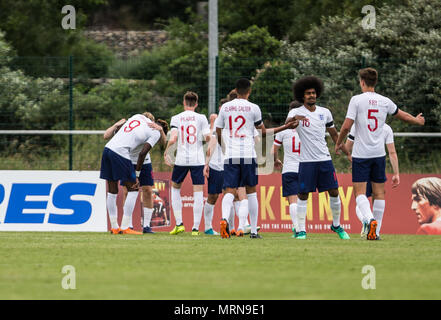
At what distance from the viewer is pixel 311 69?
19.2 meters

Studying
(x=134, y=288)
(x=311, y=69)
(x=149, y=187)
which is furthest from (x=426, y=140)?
(x=134, y=288)

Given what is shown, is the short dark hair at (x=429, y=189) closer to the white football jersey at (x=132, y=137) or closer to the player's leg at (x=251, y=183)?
the player's leg at (x=251, y=183)

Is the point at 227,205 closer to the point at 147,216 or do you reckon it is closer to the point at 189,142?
the point at 189,142

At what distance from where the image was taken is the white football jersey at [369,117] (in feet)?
39.9

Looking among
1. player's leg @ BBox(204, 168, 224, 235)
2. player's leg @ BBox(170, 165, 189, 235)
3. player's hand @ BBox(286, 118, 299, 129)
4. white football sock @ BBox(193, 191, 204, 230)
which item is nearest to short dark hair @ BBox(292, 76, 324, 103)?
player's hand @ BBox(286, 118, 299, 129)

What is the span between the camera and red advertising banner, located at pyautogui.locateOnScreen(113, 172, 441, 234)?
16234 mm

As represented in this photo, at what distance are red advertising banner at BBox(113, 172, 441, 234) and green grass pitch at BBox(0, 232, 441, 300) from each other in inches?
163

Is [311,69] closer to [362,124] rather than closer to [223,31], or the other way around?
[362,124]

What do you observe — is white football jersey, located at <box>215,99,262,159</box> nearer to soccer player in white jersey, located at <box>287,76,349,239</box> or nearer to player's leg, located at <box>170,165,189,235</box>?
soccer player in white jersey, located at <box>287,76,349,239</box>

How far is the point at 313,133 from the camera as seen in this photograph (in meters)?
12.6

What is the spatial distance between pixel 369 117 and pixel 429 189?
454 cm

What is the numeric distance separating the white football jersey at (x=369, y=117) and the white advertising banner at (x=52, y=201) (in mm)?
5893
